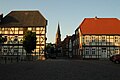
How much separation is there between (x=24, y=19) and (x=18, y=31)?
14.1ft

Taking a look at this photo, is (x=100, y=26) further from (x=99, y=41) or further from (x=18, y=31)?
(x=18, y=31)

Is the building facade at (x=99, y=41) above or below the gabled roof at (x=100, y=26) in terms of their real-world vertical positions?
below

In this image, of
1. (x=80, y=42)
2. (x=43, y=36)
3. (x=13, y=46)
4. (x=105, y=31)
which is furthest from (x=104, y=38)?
(x=13, y=46)

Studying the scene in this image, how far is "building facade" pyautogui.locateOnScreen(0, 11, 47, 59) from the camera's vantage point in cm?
6512

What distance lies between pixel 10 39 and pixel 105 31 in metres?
22.8

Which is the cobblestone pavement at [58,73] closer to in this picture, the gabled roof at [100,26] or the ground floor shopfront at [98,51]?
the ground floor shopfront at [98,51]

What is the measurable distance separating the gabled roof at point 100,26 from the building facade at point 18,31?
9.91 metres

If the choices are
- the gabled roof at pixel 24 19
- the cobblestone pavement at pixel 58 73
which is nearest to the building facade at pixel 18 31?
the gabled roof at pixel 24 19

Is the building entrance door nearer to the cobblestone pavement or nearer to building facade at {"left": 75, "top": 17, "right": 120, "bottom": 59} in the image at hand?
building facade at {"left": 75, "top": 17, "right": 120, "bottom": 59}

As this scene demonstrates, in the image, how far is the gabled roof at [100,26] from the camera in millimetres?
64894

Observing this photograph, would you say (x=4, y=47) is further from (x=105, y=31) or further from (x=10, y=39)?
(x=105, y=31)

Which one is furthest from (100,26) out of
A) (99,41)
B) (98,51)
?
(98,51)

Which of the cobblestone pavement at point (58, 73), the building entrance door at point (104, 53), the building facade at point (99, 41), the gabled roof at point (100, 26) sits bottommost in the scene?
the cobblestone pavement at point (58, 73)

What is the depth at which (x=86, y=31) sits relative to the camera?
214 feet
